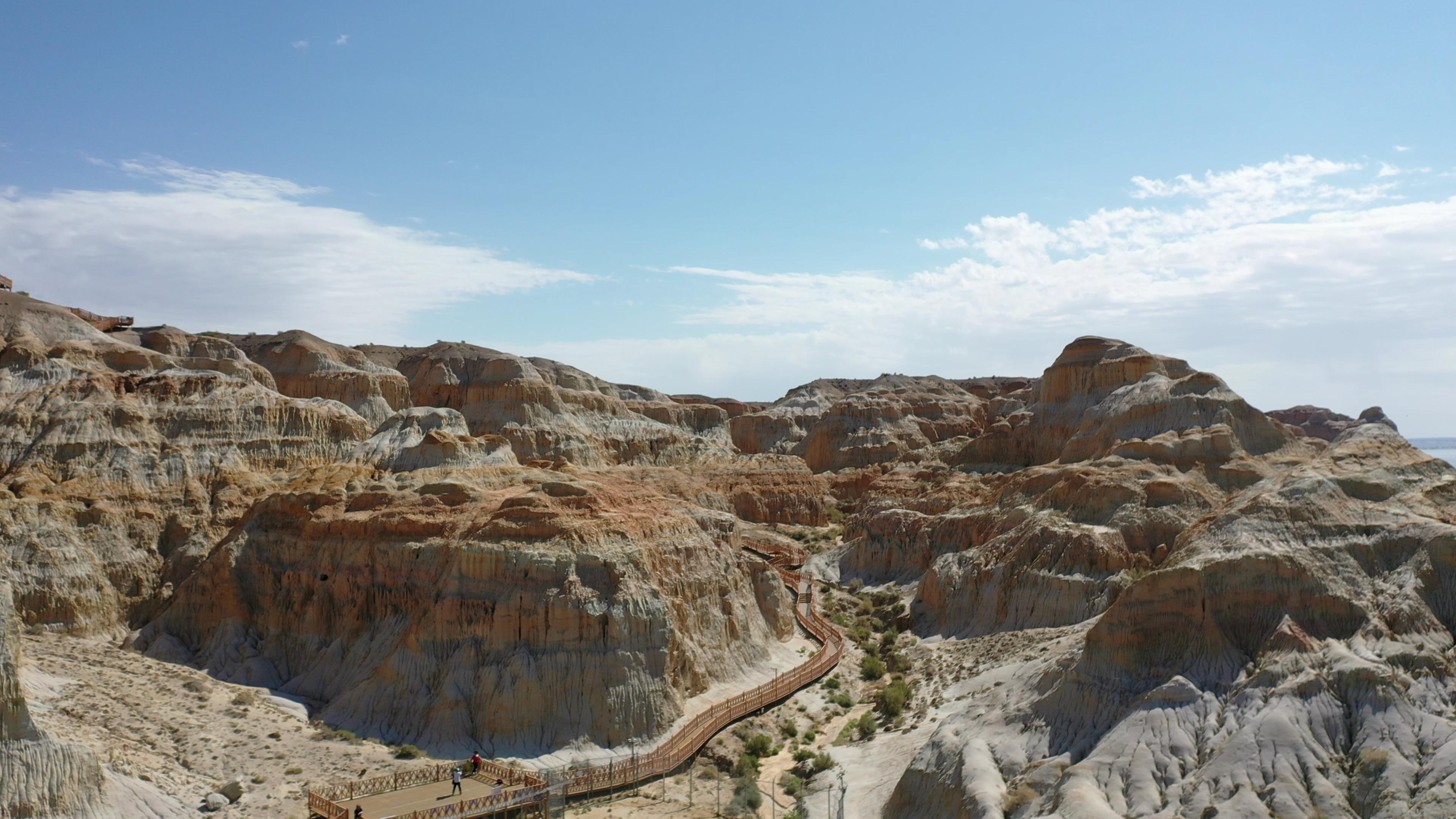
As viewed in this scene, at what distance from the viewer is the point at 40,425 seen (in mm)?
51250

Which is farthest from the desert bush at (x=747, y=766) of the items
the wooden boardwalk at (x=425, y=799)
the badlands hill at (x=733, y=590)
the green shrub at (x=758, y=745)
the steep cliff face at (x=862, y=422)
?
the steep cliff face at (x=862, y=422)

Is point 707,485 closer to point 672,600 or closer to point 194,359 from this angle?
point 194,359

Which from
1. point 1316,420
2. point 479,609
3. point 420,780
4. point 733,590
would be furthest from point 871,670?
point 1316,420

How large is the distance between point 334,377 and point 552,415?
19136 mm

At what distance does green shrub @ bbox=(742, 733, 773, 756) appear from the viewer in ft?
122

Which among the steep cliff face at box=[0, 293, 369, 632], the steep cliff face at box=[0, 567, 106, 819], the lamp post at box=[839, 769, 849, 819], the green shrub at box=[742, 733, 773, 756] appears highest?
the steep cliff face at box=[0, 293, 369, 632]

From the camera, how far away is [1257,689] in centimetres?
2677

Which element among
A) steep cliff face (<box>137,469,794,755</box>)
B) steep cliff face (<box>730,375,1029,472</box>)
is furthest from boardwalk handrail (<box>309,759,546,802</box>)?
steep cliff face (<box>730,375,1029,472</box>)

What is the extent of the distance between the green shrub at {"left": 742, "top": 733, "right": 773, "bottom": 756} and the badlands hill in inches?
116

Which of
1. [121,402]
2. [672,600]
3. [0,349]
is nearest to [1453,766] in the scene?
[672,600]

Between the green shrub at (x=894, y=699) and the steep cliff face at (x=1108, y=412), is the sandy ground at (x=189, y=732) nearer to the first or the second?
the green shrub at (x=894, y=699)

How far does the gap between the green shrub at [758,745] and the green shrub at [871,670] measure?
10.2 m

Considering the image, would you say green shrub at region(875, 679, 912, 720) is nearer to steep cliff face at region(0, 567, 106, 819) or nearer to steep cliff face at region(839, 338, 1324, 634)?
steep cliff face at region(839, 338, 1324, 634)

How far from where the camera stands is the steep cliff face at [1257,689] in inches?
944
